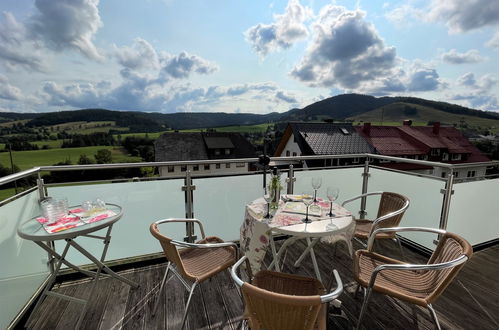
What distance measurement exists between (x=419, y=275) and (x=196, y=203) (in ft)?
8.03

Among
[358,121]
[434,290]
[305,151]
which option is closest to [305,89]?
[305,151]

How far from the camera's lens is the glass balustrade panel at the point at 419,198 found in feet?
10.4

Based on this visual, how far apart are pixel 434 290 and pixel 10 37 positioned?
36.1 m

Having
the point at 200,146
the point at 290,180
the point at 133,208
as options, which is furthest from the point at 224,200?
the point at 200,146

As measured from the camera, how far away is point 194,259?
2129 mm

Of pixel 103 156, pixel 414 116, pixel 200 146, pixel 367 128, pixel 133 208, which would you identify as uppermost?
pixel 414 116

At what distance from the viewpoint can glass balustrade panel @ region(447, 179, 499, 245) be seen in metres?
3.17

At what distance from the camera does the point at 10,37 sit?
23.5 meters

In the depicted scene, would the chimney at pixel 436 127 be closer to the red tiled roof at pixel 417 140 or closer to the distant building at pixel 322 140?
the red tiled roof at pixel 417 140

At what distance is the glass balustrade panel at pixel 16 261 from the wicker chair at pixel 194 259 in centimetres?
115

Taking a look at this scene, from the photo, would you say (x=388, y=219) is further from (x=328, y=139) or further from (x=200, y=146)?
(x=200, y=146)

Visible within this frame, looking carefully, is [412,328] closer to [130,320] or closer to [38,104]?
[130,320]

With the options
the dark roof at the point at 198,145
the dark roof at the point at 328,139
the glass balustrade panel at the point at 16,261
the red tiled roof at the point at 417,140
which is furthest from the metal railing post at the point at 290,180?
the dark roof at the point at 198,145

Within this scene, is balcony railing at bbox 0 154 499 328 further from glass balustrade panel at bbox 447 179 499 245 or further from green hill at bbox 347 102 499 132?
green hill at bbox 347 102 499 132
